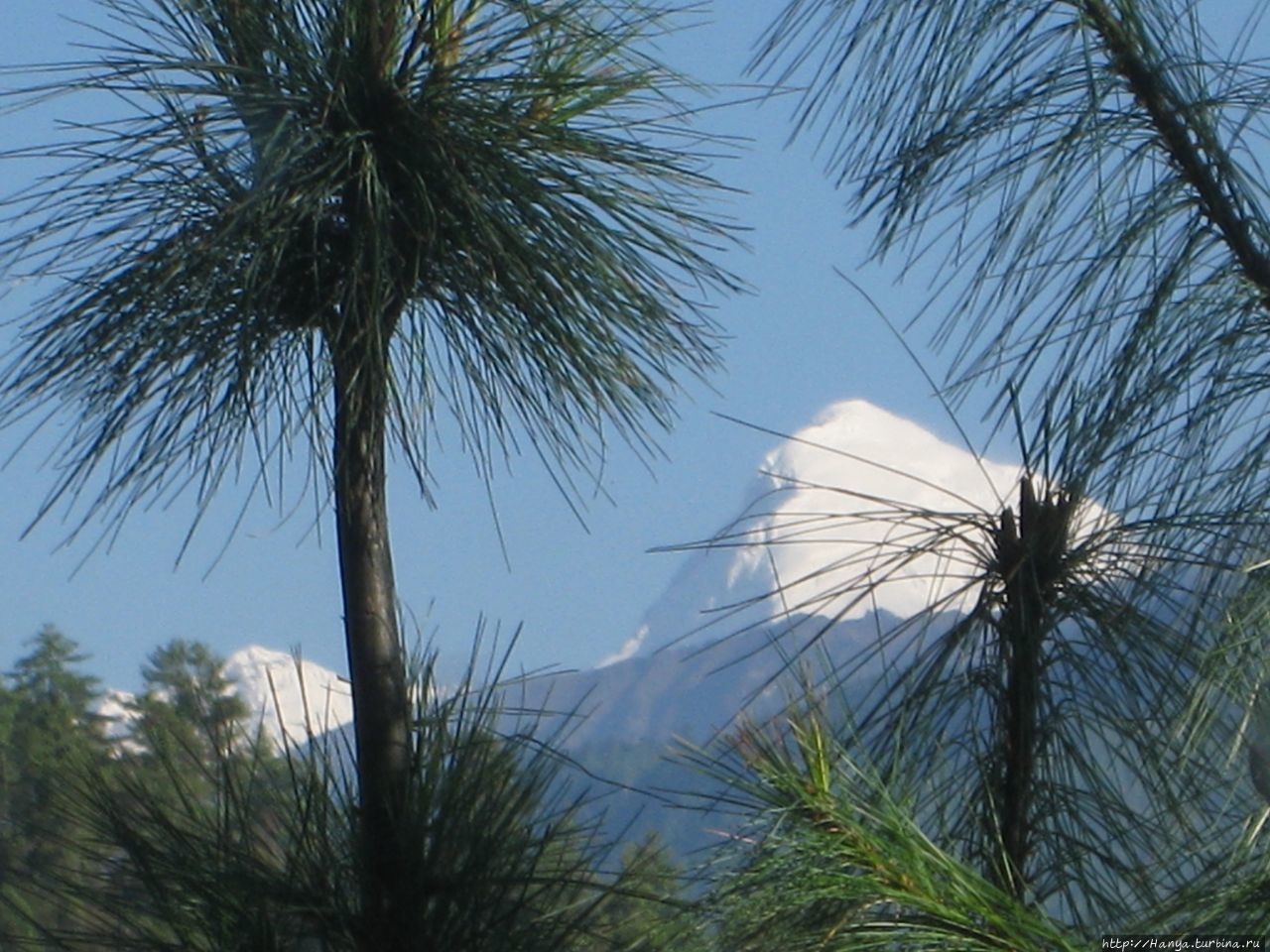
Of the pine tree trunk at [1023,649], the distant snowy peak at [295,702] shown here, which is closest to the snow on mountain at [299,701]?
the distant snowy peak at [295,702]

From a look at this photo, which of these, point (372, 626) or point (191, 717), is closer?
point (372, 626)

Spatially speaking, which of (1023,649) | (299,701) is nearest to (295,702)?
(299,701)

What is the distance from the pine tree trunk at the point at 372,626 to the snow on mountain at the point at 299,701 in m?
0.05

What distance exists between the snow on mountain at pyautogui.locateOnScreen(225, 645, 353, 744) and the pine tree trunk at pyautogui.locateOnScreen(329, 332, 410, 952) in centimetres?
5

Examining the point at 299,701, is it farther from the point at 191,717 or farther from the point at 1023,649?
the point at 1023,649

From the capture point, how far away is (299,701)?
1.26 metres

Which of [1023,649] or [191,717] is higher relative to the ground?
[191,717]

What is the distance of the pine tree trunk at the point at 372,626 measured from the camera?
1105 mm

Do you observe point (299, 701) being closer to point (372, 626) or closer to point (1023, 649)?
point (372, 626)

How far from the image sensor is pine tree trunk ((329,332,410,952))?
3.63 feet

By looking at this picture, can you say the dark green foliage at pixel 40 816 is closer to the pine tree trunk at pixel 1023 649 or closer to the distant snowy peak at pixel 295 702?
the distant snowy peak at pixel 295 702

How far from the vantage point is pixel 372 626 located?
1.10 meters

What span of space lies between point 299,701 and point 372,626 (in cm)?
19

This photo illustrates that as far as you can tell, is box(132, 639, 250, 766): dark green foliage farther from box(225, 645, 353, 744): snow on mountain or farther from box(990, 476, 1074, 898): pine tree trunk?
box(990, 476, 1074, 898): pine tree trunk
